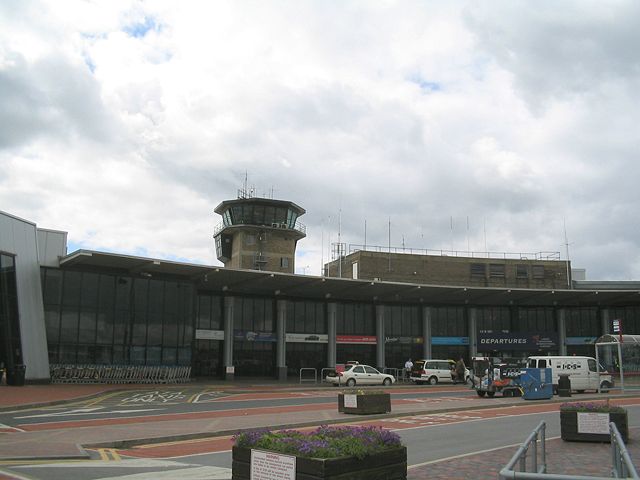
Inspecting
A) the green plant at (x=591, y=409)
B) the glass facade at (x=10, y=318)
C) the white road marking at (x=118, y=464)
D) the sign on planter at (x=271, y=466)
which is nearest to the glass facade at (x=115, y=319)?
the glass facade at (x=10, y=318)

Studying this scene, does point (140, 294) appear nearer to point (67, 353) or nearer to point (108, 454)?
point (67, 353)

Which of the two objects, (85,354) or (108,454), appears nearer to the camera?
(108,454)

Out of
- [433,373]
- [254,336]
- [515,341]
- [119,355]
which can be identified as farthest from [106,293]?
[515,341]

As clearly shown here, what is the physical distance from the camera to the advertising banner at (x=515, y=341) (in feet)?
181

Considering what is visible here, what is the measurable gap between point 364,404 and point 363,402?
0.07 meters

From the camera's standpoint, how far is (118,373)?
123 ft

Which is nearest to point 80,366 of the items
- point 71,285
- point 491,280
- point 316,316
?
point 71,285

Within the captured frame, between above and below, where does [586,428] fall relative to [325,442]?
below

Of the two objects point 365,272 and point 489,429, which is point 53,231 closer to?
point 489,429

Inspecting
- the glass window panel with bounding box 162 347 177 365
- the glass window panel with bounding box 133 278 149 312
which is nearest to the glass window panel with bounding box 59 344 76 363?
the glass window panel with bounding box 133 278 149 312

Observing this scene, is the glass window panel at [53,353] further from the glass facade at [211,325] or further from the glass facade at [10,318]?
the glass facade at [10,318]

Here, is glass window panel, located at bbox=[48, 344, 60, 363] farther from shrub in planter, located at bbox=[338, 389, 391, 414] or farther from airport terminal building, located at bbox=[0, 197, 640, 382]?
shrub in planter, located at bbox=[338, 389, 391, 414]

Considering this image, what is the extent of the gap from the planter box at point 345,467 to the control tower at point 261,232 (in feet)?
189

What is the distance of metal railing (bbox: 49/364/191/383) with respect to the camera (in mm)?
35906
